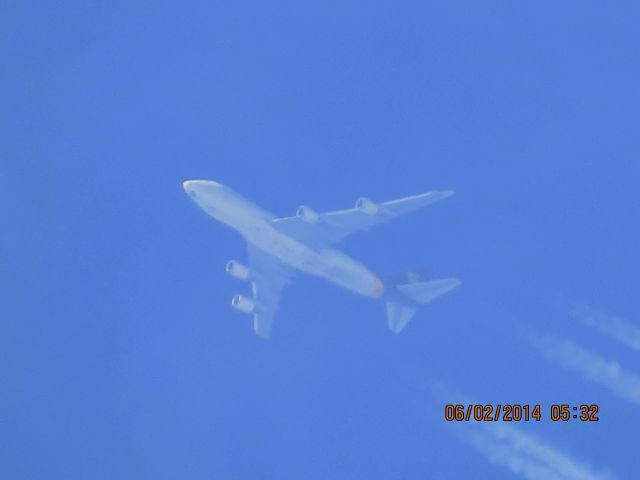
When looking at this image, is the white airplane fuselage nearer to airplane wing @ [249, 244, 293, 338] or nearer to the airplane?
the airplane

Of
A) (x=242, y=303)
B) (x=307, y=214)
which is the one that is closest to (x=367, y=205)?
(x=307, y=214)

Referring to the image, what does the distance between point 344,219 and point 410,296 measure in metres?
3.04

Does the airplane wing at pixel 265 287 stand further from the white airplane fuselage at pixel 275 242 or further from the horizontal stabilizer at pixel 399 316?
the horizontal stabilizer at pixel 399 316

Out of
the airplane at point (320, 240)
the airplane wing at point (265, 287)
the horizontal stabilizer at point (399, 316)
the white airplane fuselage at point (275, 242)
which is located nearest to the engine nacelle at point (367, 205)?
the airplane at point (320, 240)

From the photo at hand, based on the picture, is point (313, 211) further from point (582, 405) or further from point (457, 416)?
point (582, 405)

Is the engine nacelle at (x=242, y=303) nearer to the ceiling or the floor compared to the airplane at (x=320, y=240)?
nearer to the floor

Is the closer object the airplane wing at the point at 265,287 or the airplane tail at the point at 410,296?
the airplane tail at the point at 410,296

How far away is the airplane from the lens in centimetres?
2617

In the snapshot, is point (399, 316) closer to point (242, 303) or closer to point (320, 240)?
point (320, 240)

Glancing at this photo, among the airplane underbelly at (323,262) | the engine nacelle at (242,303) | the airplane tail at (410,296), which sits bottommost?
the engine nacelle at (242,303)

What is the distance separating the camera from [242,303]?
28172 millimetres

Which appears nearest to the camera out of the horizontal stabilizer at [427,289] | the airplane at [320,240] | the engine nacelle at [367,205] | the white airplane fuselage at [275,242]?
the engine nacelle at [367,205]

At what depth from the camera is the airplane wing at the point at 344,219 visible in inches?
1006

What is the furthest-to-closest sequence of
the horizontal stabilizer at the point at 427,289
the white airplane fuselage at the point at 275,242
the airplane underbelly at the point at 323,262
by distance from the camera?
the horizontal stabilizer at the point at 427,289 < the airplane underbelly at the point at 323,262 < the white airplane fuselage at the point at 275,242
